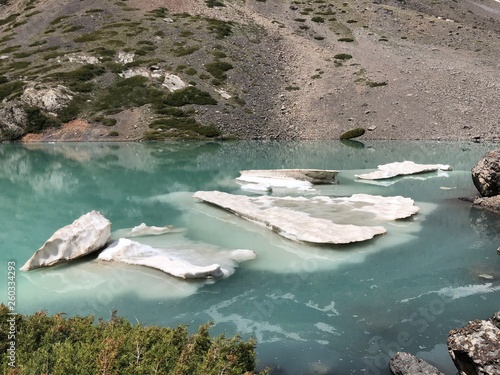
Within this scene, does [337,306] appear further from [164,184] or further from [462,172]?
[462,172]

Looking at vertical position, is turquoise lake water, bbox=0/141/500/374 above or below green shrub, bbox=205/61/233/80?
above

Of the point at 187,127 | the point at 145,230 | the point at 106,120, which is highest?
the point at 145,230

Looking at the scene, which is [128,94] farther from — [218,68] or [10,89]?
[10,89]

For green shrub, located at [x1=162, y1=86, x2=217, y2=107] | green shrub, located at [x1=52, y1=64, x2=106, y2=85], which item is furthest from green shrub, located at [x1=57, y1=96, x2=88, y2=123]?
green shrub, located at [x1=162, y1=86, x2=217, y2=107]

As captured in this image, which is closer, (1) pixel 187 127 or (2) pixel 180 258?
(2) pixel 180 258

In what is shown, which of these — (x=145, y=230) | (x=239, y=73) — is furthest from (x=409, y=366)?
(x=239, y=73)

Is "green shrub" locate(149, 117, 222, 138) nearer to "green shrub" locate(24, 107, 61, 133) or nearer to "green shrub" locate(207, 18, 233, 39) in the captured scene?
"green shrub" locate(24, 107, 61, 133)
